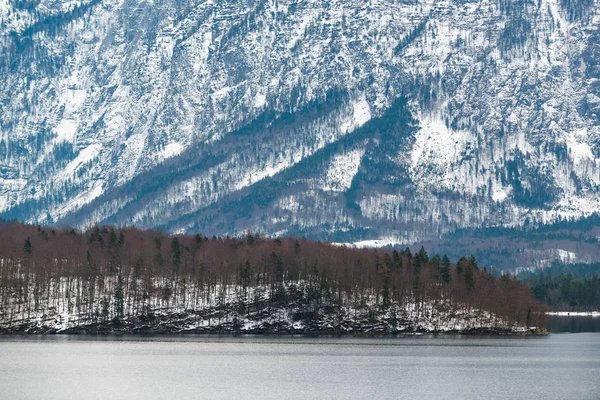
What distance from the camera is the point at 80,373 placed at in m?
182

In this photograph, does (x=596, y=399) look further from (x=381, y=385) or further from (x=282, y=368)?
(x=282, y=368)

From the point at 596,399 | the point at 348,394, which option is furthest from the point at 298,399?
the point at 596,399

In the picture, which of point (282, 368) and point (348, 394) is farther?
point (282, 368)

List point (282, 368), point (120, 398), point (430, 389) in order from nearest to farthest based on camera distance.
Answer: point (120, 398) → point (430, 389) → point (282, 368)

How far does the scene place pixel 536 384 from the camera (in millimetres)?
176000

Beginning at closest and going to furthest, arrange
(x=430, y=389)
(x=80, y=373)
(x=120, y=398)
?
1. (x=120, y=398)
2. (x=430, y=389)
3. (x=80, y=373)

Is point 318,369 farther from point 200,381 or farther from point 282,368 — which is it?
point 200,381

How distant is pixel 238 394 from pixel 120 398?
14526 millimetres

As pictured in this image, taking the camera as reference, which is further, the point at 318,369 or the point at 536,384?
the point at 318,369

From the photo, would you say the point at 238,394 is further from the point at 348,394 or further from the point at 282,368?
the point at 282,368

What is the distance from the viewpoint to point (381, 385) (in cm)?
17262

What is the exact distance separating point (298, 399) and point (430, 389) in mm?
20072

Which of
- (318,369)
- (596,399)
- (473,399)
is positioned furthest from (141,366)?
(596,399)

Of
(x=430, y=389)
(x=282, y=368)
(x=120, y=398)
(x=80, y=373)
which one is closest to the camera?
(x=120, y=398)
